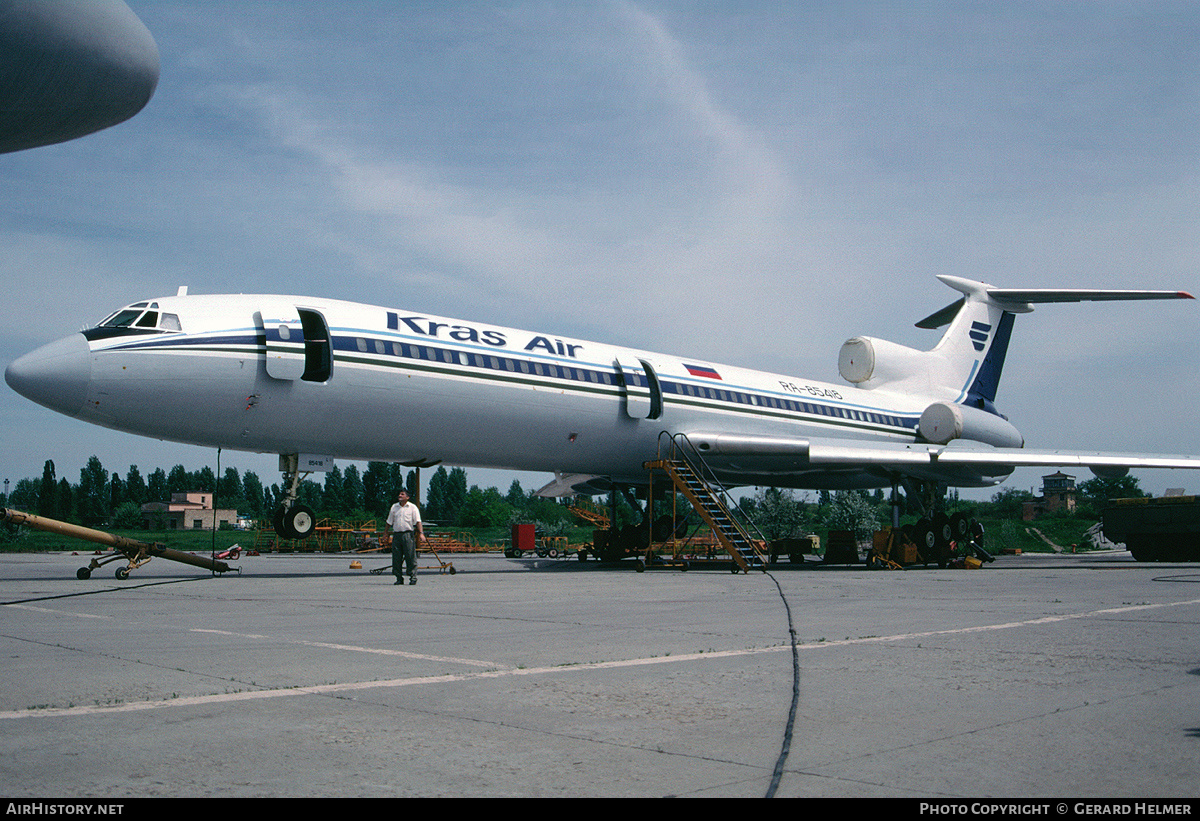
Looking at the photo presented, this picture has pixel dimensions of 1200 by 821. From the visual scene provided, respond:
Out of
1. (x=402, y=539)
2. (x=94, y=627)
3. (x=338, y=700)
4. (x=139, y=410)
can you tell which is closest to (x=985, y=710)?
(x=338, y=700)

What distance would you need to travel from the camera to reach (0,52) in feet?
7.81

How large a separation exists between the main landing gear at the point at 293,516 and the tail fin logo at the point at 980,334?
24236 mm

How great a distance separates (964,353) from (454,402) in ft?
69.4

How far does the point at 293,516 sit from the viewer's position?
15.7 metres

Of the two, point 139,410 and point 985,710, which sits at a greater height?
point 139,410

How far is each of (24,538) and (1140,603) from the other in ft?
197

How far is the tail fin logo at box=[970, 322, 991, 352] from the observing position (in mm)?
32250

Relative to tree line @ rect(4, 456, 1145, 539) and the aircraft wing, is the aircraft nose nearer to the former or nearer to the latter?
the aircraft wing

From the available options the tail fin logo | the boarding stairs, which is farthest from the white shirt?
the tail fin logo

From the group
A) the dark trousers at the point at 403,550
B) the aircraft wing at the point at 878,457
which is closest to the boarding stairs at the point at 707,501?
the aircraft wing at the point at 878,457

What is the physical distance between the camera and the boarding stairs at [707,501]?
758 inches

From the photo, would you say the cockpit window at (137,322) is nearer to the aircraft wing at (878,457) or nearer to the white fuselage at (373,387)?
the white fuselage at (373,387)

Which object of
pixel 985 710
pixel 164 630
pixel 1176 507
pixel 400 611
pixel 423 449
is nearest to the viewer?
pixel 985 710

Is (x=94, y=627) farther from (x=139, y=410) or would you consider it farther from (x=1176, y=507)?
(x=1176, y=507)
